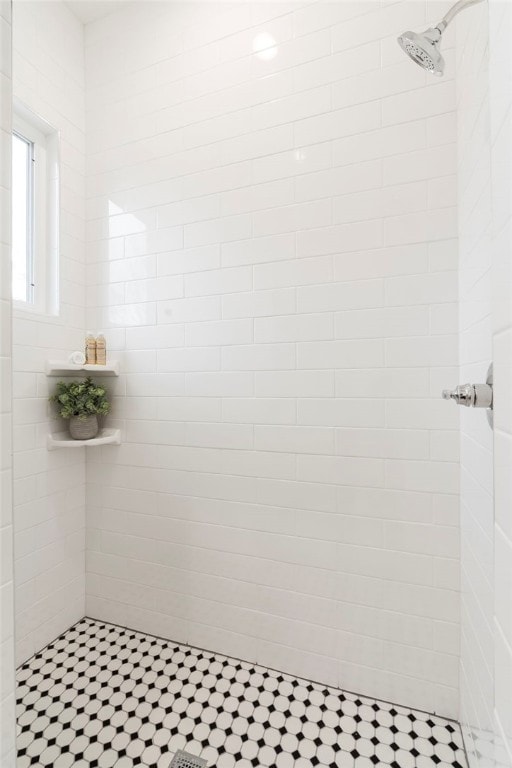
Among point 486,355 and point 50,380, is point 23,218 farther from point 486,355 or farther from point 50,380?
point 486,355

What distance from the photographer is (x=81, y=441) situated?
1.74 meters

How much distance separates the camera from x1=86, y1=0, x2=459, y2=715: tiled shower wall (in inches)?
54.7

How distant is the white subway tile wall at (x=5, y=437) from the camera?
64 centimetres

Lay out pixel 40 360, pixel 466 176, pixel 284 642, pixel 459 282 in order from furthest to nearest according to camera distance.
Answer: pixel 40 360 < pixel 284 642 < pixel 459 282 < pixel 466 176

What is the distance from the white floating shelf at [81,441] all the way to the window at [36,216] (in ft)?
1.91

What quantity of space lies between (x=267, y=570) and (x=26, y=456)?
3.64 ft

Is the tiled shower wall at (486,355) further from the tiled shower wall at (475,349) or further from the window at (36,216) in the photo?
the window at (36,216)

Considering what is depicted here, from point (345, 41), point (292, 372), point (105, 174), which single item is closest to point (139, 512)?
point (292, 372)

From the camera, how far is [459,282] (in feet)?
4.36

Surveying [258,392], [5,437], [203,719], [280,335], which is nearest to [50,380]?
[258,392]

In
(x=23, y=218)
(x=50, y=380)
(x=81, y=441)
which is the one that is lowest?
(x=81, y=441)

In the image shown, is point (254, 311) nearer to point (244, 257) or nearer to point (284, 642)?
point (244, 257)

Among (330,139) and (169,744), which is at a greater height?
(330,139)

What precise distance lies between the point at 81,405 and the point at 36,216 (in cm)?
91
